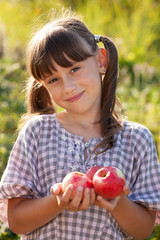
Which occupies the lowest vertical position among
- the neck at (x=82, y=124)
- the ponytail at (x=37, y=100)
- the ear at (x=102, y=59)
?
the neck at (x=82, y=124)

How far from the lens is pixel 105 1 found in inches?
447

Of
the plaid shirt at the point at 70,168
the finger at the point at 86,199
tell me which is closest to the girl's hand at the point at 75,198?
the finger at the point at 86,199

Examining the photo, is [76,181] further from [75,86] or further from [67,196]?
[75,86]

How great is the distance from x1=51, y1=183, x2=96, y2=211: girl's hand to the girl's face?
0.62 metres

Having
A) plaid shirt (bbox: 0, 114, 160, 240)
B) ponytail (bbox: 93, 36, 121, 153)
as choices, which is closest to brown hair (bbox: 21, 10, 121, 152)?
ponytail (bbox: 93, 36, 121, 153)

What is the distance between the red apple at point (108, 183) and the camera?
2.11 m

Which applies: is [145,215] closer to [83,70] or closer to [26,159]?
[26,159]

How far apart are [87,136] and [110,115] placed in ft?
0.80

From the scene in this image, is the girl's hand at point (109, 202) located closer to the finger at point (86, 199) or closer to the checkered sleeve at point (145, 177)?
the finger at point (86, 199)

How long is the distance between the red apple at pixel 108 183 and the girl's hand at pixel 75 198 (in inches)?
1.8

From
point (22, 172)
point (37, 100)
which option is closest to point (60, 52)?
point (37, 100)

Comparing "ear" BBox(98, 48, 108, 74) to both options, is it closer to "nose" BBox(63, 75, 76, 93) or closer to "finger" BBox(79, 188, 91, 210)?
"nose" BBox(63, 75, 76, 93)

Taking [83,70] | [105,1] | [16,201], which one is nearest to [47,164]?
[16,201]

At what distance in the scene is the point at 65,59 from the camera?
2.48 meters
